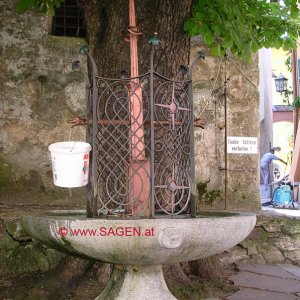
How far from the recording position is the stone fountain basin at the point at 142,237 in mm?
2229

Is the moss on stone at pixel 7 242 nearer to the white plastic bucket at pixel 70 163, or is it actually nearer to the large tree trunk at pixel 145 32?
the large tree trunk at pixel 145 32

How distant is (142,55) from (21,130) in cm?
247

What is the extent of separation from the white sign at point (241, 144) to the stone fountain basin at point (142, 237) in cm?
371

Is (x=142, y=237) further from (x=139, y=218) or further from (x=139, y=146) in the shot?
(x=139, y=146)

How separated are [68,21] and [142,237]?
→ 4.78 meters

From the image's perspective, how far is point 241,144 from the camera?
6203mm

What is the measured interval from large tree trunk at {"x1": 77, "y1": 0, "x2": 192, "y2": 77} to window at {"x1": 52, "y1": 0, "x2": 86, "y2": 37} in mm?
2339

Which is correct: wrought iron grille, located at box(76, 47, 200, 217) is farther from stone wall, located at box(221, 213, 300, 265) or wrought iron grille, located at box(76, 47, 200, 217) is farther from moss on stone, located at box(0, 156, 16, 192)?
moss on stone, located at box(0, 156, 16, 192)

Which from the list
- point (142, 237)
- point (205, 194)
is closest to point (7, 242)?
point (205, 194)

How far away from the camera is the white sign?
20.3 ft

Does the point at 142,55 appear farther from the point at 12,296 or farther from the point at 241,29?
the point at 12,296

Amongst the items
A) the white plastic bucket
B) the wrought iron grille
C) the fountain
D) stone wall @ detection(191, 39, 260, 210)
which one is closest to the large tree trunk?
the fountain

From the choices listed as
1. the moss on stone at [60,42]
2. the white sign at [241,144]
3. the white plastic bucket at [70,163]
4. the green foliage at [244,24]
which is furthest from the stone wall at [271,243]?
the white plastic bucket at [70,163]

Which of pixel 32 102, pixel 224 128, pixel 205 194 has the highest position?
pixel 32 102
